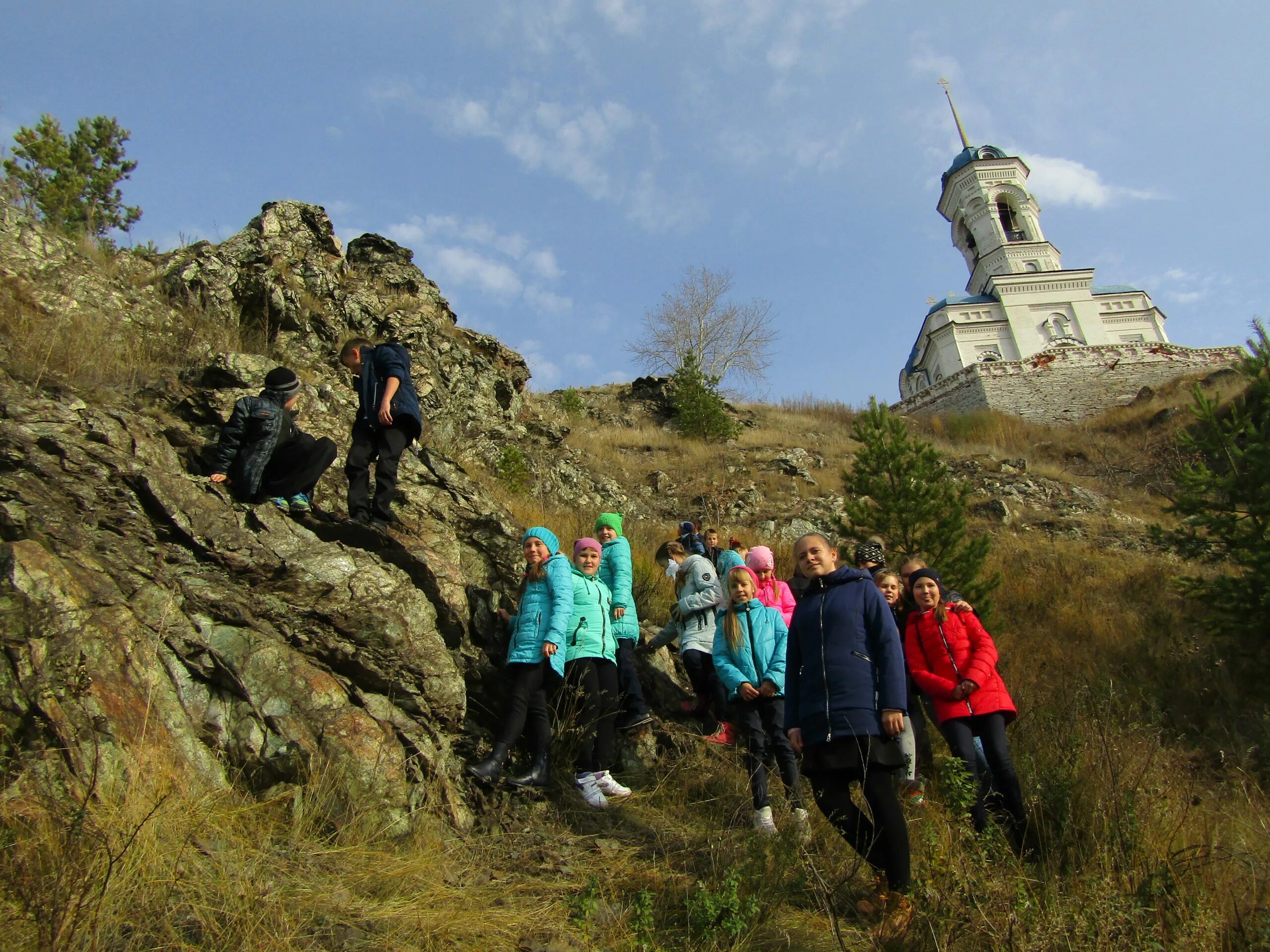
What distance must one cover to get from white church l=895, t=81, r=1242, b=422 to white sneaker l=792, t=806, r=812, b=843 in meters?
28.2

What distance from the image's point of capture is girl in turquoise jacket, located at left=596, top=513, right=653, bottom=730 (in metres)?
4.74

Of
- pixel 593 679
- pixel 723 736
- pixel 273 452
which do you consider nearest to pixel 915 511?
pixel 723 736

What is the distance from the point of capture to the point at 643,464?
16719mm

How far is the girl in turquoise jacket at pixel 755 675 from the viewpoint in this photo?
4047mm

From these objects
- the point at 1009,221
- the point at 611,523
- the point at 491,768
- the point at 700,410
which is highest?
the point at 1009,221

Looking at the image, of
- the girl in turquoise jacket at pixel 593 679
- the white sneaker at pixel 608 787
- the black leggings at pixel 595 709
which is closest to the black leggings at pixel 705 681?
the girl in turquoise jacket at pixel 593 679

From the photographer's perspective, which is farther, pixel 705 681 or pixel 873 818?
pixel 705 681

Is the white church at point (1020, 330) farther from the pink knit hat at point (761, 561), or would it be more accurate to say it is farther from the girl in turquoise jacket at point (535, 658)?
the girl in turquoise jacket at point (535, 658)

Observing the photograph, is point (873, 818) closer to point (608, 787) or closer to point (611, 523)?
point (608, 787)

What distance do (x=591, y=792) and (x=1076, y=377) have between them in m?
31.0

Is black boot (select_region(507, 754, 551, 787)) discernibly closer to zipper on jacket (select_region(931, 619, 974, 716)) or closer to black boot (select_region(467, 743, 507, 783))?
black boot (select_region(467, 743, 507, 783))

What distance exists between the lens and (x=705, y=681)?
5.07 m

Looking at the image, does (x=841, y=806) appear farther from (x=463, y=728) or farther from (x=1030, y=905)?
(x=463, y=728)

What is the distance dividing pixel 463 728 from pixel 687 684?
2039mm
